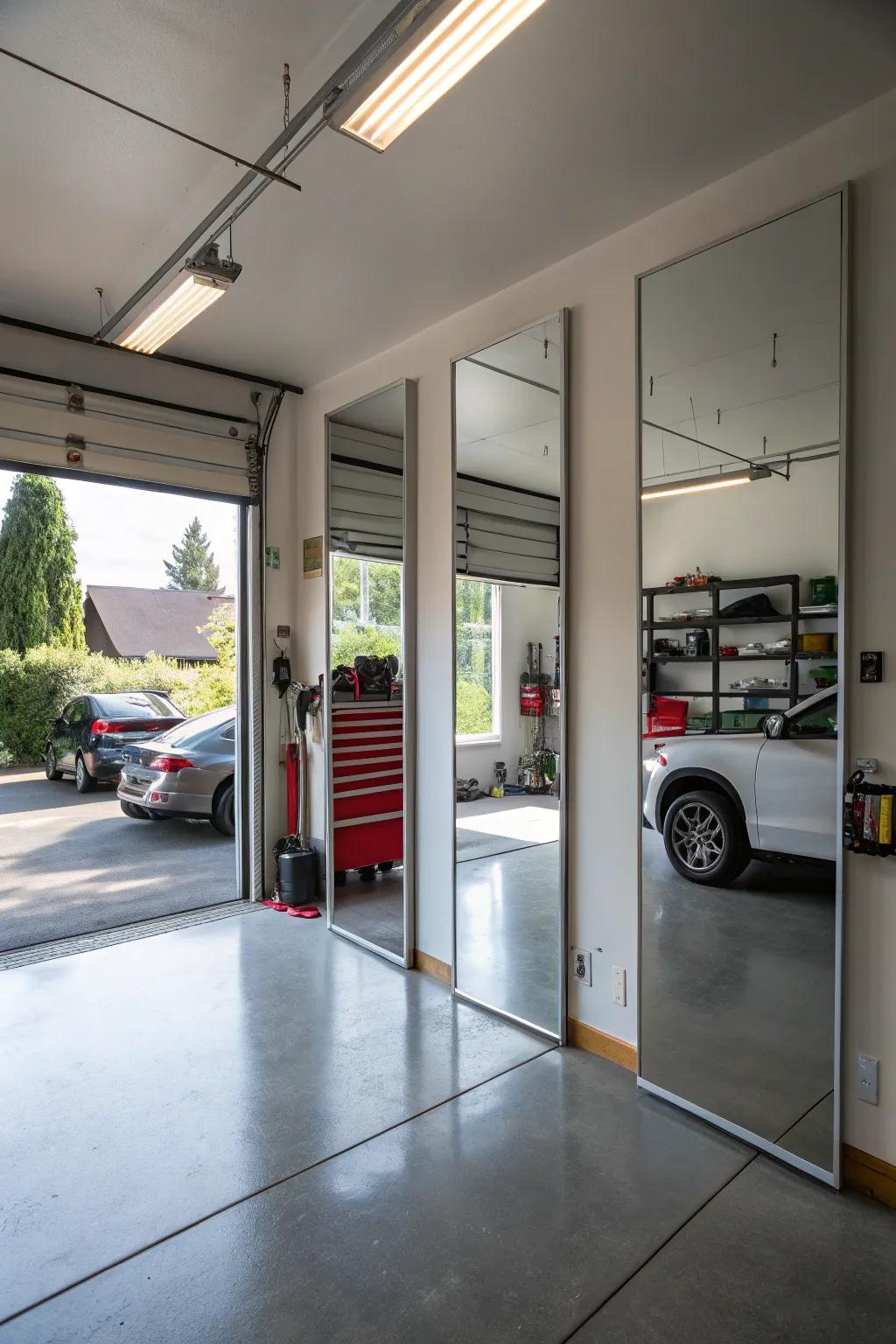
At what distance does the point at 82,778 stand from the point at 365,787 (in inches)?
65.0

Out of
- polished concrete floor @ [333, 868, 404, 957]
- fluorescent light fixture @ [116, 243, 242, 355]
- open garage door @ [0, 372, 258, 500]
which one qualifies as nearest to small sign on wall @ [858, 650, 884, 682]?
fluorescent light fixture @ [116, 243, 242, 355]

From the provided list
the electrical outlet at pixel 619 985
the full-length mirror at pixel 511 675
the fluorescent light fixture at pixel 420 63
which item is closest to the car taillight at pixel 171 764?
the full-length mirror at pixel 511 675

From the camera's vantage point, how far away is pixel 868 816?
212cm

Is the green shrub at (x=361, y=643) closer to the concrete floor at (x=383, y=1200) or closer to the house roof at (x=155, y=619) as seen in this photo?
the house roof at (x=155, y=619)

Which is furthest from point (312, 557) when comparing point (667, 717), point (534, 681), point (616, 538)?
point (667, 717)

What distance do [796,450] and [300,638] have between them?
3275 mm

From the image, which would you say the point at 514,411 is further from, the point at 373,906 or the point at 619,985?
the point at 373,906

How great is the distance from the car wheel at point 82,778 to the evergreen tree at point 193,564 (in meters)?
1.15

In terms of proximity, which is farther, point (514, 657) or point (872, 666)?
point (514, 657)

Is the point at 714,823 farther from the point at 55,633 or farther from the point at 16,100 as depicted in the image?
the point at 55,633

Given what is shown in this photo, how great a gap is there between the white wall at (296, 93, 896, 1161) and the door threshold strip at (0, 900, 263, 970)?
1.46 metres

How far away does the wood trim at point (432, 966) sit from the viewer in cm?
362

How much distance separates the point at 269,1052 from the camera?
2.95 m

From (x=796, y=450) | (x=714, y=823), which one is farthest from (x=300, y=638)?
(x=796, y=450)
